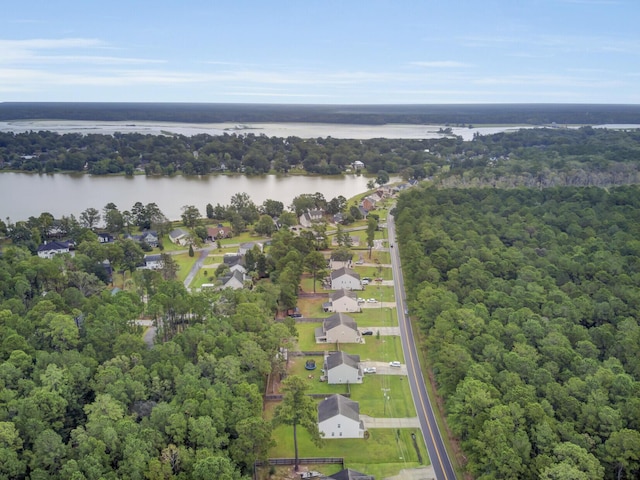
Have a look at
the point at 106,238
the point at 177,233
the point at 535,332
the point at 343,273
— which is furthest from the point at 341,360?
the point at 106,238

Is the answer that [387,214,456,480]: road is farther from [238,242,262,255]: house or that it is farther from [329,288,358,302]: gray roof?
[238,242,262,255]: house

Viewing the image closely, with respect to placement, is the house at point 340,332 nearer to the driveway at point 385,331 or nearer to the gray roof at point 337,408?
the driveway at point 385,331

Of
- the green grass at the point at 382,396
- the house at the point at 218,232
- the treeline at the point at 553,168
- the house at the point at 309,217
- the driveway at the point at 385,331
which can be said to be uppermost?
the treeline at the point at 553,168

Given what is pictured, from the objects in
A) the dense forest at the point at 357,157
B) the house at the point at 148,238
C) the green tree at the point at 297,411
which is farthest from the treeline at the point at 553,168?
the green tree at the point at 297,411

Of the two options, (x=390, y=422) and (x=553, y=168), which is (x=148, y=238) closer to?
(x=390, y=422)

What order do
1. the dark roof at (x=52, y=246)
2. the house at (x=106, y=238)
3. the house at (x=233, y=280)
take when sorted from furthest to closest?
the house at (x=106, y=238), the dark roof at (x=52, y=246), the house at (x=233, y=280)

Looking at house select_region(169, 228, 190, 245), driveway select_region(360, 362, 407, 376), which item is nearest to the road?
driveway select_region(360, 362, 407, 376)

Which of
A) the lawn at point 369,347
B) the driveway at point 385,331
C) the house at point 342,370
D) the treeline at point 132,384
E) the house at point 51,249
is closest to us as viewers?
the treeline at point 132,384

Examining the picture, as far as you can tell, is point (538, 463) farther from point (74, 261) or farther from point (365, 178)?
point (365, 178)
